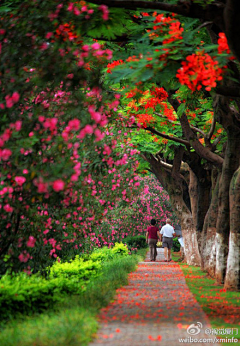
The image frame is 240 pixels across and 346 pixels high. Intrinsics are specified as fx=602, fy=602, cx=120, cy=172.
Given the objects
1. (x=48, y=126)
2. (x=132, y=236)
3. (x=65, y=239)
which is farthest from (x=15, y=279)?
(x=132, y=236)

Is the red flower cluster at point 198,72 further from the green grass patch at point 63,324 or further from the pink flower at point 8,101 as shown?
the green grass patch at point 63,324

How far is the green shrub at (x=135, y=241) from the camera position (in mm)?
38825

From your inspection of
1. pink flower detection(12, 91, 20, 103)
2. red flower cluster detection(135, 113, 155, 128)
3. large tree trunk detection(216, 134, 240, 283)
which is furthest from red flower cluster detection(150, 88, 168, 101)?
pink flower detection(12, 91, 20, 103)

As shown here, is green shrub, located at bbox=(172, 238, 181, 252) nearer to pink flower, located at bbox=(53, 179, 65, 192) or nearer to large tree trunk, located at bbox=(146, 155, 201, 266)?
large tree trunk, located at bbox=(146, 155, 201, 266)

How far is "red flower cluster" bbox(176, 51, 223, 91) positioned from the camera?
9.55 m

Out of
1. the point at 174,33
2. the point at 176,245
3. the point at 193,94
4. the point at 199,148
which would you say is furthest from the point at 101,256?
the point at 176,245

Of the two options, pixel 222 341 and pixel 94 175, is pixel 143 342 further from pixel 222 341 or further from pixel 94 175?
pixel 94 175

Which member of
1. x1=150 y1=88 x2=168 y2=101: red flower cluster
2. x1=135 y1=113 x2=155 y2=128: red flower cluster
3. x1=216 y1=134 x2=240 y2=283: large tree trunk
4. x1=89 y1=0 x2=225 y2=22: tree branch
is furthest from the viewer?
x1=135 y1=113 x2=155 y2=128: red flower cluster

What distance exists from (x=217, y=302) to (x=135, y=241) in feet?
92.4

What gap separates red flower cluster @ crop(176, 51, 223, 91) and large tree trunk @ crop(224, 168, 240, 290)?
17.4ft

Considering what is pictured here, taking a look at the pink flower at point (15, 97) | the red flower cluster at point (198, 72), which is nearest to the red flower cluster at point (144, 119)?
the red flower cluster at point (198, 72)

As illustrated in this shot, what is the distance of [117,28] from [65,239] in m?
6.16

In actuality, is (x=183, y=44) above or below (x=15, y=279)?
above

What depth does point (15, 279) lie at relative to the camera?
11.9 m
